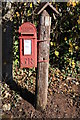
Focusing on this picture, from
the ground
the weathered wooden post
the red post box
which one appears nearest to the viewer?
the red post box

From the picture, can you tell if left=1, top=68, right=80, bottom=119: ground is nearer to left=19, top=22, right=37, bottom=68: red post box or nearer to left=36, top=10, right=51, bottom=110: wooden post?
left=36, top=10, right=51, bottom=110: wooden post

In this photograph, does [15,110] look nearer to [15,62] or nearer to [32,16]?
[15,62]

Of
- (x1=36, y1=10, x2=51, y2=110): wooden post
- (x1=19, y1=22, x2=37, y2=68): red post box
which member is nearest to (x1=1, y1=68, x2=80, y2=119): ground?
(x1=36, y1=10, x2=51, y2=110): wooden post

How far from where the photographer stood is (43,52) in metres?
3.37

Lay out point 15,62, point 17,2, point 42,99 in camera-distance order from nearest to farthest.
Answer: point 42,99, point 17,2, point 15,62

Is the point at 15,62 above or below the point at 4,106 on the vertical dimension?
above

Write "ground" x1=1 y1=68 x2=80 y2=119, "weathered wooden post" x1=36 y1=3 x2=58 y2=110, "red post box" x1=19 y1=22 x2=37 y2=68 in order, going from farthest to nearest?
"ground" x1=1 y1=68 x2=80 y2=119 < "weathered wooden post" x1=36 y1=3 x2=58 y2=110 < "red post box" x1=19 y1=22 x2=37 y2=68

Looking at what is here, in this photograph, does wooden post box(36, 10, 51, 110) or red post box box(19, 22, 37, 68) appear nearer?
red post box box(19, 22, 37, 68)

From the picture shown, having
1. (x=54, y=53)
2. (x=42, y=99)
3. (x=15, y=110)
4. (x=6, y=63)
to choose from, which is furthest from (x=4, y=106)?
(x=54, y=53)

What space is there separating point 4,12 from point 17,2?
1.26ft

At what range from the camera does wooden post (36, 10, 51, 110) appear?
10.7 feet

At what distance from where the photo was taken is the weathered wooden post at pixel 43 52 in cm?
322

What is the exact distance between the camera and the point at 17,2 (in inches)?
178

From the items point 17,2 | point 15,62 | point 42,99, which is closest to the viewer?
point 42,99
